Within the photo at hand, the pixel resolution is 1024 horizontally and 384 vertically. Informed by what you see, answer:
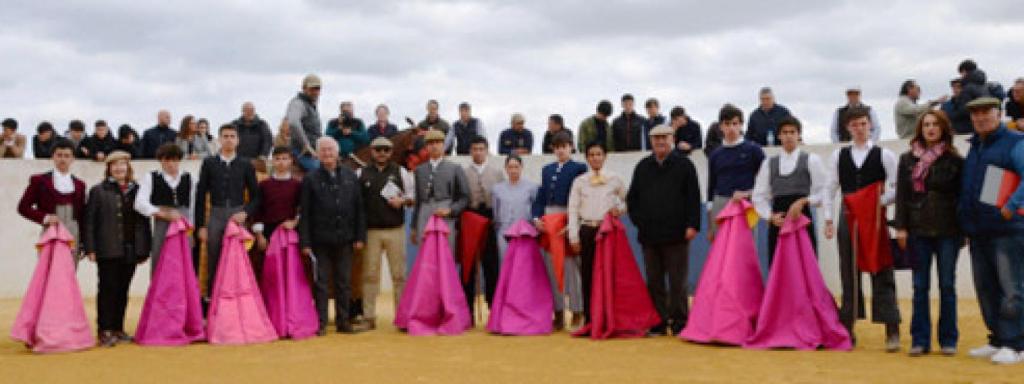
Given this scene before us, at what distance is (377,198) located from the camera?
847cm

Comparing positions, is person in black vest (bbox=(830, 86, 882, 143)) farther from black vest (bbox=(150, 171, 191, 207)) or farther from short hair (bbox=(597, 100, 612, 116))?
black vest (bbox=(150, 171, 191, 207))

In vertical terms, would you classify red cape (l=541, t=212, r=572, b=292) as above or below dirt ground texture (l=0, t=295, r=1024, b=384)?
above

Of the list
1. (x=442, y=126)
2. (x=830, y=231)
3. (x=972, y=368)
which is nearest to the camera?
(x=972, y=368)

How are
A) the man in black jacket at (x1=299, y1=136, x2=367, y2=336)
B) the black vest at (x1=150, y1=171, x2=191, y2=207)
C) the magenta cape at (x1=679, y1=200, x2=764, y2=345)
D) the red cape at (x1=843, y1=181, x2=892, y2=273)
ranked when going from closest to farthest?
the red cape at (x1=843, y1=181, x2=892, y2=273), the magenta cape at (x1=679, y1=200, x2=764, y2=345), the black vest at (x1=150, y1=171, x2=191, y2=207), the man in black jacket at (x1=299, y1=136, x2=367, y2=336)

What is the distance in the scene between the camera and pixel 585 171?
8.15 m

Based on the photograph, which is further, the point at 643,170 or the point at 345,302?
the point at 345,302

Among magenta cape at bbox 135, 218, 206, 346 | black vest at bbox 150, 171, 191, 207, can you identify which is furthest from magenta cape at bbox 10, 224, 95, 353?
black vest at bbox 150, 171, 191, 207

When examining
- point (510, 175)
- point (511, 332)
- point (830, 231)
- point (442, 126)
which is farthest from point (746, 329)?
Result: point (442, 126)

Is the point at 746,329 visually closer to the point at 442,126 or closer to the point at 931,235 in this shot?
the point at 931,235

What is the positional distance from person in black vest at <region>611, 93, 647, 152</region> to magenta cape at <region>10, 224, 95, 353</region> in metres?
7.21

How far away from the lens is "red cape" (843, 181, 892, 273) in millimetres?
6492

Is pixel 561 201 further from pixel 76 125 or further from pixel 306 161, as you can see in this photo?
pixel 76 125

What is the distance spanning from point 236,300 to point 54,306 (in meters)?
1.32

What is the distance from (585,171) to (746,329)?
1.99 meters
